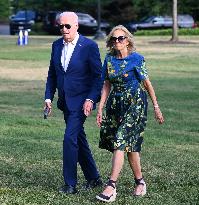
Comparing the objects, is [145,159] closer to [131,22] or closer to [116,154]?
[116,154]

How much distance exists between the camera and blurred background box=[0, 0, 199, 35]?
5456 centimetres

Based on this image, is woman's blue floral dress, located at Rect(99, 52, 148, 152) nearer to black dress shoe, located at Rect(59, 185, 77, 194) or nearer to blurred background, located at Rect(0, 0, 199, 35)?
black dress shoe, located at Rect(59, 185, 77, 194)

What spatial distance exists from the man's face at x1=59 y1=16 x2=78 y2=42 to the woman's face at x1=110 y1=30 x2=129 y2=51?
0.43 metres

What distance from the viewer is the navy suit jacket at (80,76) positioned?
6996 mm

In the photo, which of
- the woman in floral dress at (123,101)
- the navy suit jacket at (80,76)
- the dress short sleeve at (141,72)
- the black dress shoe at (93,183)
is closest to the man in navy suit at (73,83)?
the navy suit jacket at (80,76)

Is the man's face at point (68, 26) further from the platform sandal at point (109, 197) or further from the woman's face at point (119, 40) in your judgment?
the platform sandal at point (109, 197)

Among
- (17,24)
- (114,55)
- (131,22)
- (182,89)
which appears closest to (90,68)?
(114,55)

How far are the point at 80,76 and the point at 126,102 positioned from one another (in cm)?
62

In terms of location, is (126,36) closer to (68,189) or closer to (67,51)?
(67,51)

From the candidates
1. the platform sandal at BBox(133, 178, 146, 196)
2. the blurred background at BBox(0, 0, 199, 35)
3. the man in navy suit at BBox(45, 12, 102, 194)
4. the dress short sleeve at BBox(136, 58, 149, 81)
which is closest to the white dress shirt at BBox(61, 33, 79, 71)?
the man in navy suit at BBox(45, 12, 102, 194)

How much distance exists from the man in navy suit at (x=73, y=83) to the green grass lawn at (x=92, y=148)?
0.38 metres

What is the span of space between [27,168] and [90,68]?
6.00 feet

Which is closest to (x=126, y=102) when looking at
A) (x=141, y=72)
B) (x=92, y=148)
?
(x=141, y=72)

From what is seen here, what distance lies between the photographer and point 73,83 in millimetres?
7008
